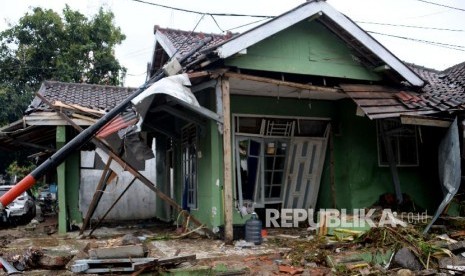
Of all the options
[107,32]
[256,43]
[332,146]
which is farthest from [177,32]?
[107,32]

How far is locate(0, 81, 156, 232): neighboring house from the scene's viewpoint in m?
9.45

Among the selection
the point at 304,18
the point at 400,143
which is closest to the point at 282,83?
the point at 304,18

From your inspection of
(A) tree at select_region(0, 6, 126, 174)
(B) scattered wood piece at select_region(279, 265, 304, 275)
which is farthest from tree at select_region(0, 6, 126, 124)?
(B) scattered wood piece at select_region(279, 265, 304, 275)

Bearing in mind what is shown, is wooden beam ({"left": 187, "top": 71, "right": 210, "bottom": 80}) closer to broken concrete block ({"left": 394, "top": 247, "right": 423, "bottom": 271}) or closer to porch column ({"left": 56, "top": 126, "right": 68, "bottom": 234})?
porch column ({"left": 56, "top": 126, "right": 68, "bottom": 234})

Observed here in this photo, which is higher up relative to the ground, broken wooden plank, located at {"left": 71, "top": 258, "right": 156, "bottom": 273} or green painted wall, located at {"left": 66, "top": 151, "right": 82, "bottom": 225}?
green painted wall, located at {"left": 66, "top": 151, "right": 82, "bottom": 225}

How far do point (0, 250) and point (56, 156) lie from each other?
334 centimetres

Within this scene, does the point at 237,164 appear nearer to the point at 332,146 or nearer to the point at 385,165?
the point at 332,146

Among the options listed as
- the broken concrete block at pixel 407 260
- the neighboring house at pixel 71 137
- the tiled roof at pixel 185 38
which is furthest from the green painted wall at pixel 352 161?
the broken concrete block at pixel 407 260

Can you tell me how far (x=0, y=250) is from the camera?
7.43 meters

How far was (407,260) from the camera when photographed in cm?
616

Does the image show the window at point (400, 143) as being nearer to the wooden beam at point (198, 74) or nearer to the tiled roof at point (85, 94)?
the wooden beam at point (198, 74)

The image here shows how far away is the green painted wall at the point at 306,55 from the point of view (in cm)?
825

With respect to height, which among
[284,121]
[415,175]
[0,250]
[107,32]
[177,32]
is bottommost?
[0,250]

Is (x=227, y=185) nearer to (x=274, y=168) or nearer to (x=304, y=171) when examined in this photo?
(x=274, y=168)
